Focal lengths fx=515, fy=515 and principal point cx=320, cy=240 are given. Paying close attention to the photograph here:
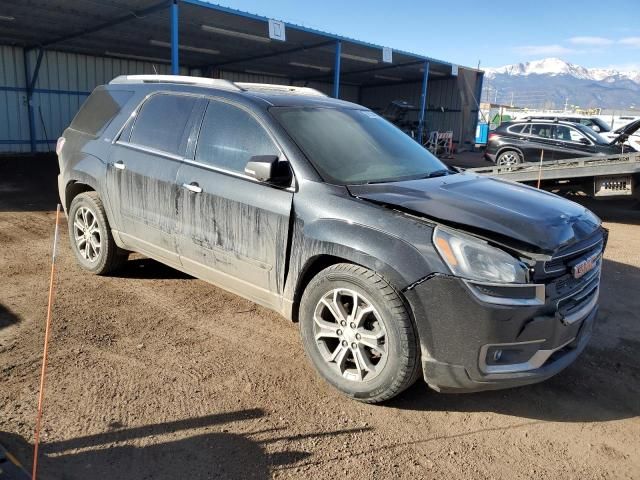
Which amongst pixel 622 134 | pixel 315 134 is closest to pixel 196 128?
pixel 315 134

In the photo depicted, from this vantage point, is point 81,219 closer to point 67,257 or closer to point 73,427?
point 67,257

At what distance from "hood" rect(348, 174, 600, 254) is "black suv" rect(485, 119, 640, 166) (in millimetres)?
10859

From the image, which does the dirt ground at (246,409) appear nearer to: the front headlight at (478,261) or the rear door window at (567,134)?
the front headlight at (478,261)

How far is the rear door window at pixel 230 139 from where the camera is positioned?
12.2 feet

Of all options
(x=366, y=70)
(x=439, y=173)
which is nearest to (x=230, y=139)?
(x=439, y=173)

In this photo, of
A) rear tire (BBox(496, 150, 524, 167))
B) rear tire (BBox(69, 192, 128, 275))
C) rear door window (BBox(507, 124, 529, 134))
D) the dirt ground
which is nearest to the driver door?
the dirt ground

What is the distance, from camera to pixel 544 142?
48.7 feet

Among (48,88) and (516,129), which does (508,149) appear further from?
(48,88)

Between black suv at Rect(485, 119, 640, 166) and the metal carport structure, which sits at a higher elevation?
the metal carport structure

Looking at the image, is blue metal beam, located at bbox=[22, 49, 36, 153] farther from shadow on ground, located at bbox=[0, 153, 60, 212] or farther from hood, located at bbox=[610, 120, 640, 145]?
hood, located at bbox=[610, 120, 640, 145]

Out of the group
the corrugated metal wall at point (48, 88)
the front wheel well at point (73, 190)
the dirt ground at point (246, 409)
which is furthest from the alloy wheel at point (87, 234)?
the corrugated metal wall at point (48, 88)

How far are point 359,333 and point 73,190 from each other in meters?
3.78

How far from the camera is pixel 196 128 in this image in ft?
13.5

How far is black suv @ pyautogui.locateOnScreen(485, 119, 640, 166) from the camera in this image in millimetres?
13969
